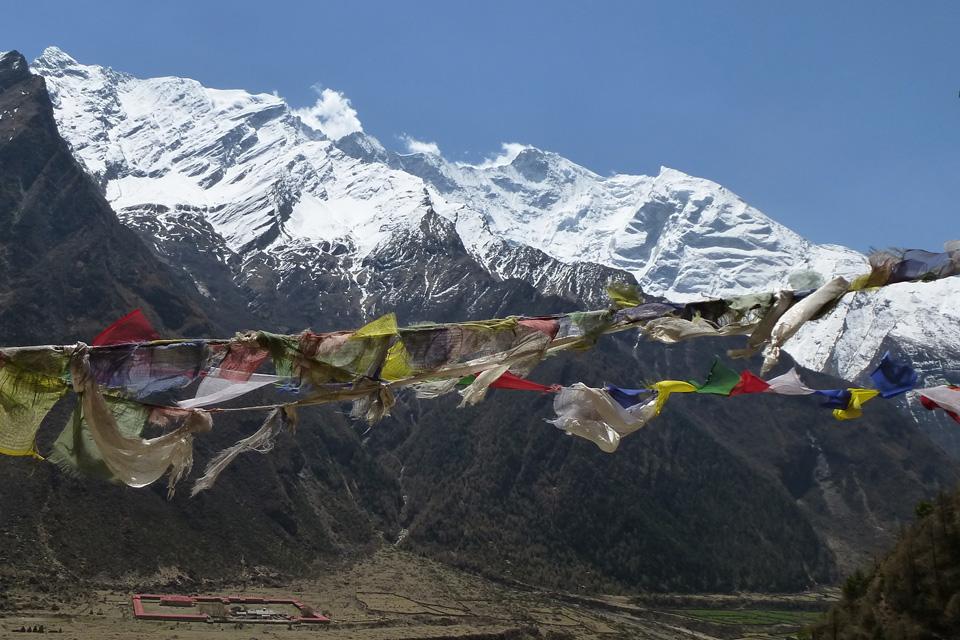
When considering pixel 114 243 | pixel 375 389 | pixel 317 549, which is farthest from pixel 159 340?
pixel 114 243

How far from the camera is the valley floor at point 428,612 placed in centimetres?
4531

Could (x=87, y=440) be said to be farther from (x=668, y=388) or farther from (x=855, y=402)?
(x=855, y=402)

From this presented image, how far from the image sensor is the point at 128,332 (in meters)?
7.78

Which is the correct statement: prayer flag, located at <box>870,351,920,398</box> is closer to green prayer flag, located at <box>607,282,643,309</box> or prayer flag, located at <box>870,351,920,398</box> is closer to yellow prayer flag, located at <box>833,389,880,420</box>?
yellow prayer flag, located at <box>833,389,880,420</box>

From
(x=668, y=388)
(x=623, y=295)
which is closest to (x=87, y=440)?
(x=623, y=295)

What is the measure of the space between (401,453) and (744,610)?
172ft

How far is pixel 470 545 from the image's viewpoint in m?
88.3

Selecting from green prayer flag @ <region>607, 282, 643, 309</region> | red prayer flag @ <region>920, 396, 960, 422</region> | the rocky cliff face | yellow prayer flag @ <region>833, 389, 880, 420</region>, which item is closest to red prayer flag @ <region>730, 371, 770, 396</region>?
yellow prayer flag @ <region>833, 389, 880, 420</region>

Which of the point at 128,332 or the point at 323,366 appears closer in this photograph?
the point at 128,332

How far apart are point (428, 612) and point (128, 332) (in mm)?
56832

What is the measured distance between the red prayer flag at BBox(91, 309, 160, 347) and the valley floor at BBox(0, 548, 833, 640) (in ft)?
128

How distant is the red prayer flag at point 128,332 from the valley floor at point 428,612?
39.0 metres

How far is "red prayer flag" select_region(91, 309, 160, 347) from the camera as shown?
763 centimetres

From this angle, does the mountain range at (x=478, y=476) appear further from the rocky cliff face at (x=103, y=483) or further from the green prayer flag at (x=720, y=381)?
the green prayer flag at (x=720, y=381)
